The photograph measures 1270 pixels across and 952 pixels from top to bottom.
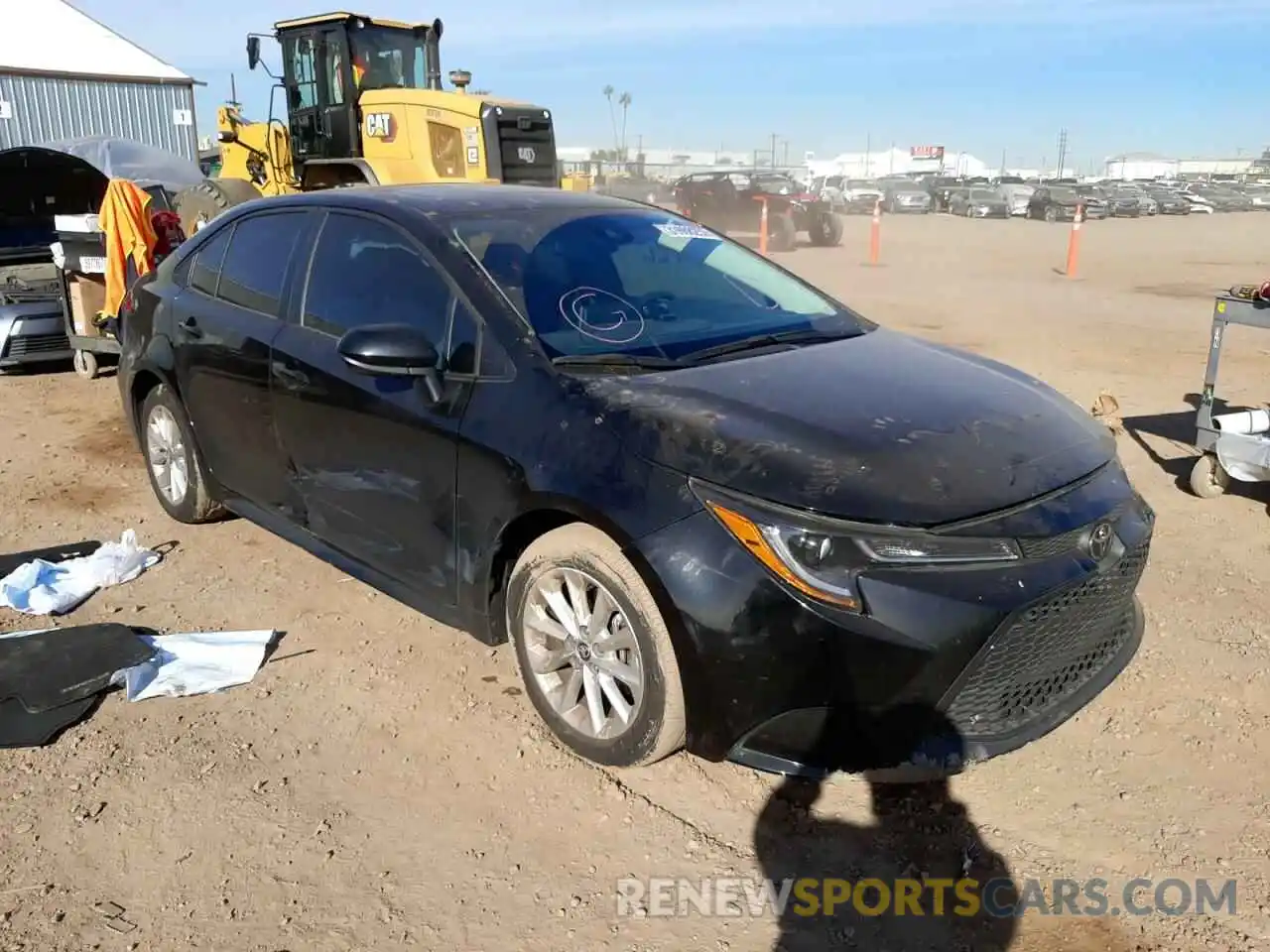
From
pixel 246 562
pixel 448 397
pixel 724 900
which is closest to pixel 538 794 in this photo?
pixel 724 900

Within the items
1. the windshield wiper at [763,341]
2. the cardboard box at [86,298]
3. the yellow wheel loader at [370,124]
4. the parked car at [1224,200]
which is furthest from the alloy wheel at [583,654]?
the parked car at [1224,200]

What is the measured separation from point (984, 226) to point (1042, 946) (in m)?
33.4

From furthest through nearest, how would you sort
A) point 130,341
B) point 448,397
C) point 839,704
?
point 130,341 → point 448,397 → point 839,704

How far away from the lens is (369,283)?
3.71m

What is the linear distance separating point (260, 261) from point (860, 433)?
269cm

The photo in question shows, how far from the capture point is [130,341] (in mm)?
5105

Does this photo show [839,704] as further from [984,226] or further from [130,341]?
[984,226]

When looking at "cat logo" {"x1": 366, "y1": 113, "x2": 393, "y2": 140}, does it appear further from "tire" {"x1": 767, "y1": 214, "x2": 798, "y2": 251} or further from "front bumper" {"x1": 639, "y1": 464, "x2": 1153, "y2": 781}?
"tire" {"x1": 767, "y1": 214, "x2": 798, "y2": 251}

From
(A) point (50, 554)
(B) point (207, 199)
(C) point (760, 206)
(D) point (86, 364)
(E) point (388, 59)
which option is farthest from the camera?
(C) point (760, 206)

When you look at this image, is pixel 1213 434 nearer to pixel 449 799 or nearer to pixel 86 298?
pixel 449 799

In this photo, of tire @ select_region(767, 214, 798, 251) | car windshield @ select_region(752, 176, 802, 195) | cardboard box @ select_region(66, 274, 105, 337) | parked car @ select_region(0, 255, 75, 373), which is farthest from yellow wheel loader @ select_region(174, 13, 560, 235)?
car windshield @ select_region(752, 176, 802, 195)

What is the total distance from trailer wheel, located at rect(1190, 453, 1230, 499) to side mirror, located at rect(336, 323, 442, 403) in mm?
4229

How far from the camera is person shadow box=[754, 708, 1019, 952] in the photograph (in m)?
2.47

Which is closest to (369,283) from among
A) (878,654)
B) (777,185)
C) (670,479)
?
(670,479)
